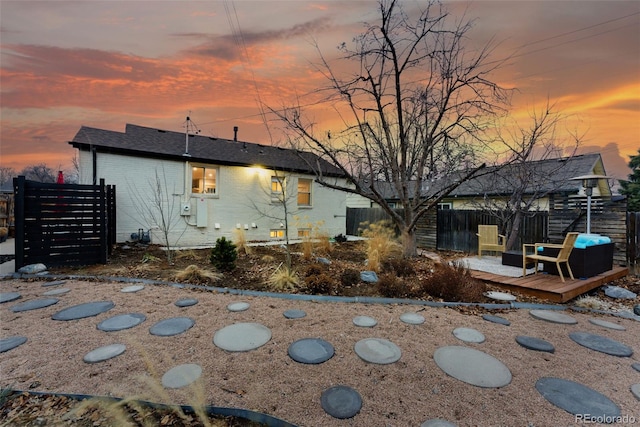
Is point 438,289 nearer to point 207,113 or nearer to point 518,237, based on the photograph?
point 518,237

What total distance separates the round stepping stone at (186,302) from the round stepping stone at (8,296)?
231 cm

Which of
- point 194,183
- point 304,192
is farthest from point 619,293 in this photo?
point 194,183

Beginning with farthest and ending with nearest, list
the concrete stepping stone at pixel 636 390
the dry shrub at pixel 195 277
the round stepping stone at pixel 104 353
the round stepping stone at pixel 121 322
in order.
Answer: the dry shrub at pixel 195 277 → the round stepping stone at pixel 121 322 → the round stepping stone at pixel 104 353 → the concrete stepping stone at pixel 636 390

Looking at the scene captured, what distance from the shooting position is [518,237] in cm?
868

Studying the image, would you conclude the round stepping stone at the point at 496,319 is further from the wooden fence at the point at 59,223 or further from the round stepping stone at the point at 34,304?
the wooden fence at the point at 59,223

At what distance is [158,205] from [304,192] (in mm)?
5619

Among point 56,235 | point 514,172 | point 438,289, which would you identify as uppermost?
point 514,172

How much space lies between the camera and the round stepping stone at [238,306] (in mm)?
3562

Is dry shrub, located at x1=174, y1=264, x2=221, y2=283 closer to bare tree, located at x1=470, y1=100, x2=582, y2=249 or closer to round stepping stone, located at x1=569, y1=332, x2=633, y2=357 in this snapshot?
round stepping stone, located at x1=569, y1=332, x2=633, y2=357

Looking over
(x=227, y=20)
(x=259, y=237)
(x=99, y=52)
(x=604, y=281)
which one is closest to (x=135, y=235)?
(x=259, y=237)

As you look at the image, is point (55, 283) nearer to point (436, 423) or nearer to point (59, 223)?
point (59, 223)

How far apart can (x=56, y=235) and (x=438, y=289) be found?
7.25 metres

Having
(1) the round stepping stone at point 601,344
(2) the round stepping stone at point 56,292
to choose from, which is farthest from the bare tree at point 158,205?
(1) the round stepping stone at point 601,344

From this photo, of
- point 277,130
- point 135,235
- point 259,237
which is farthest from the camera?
point 259,237
